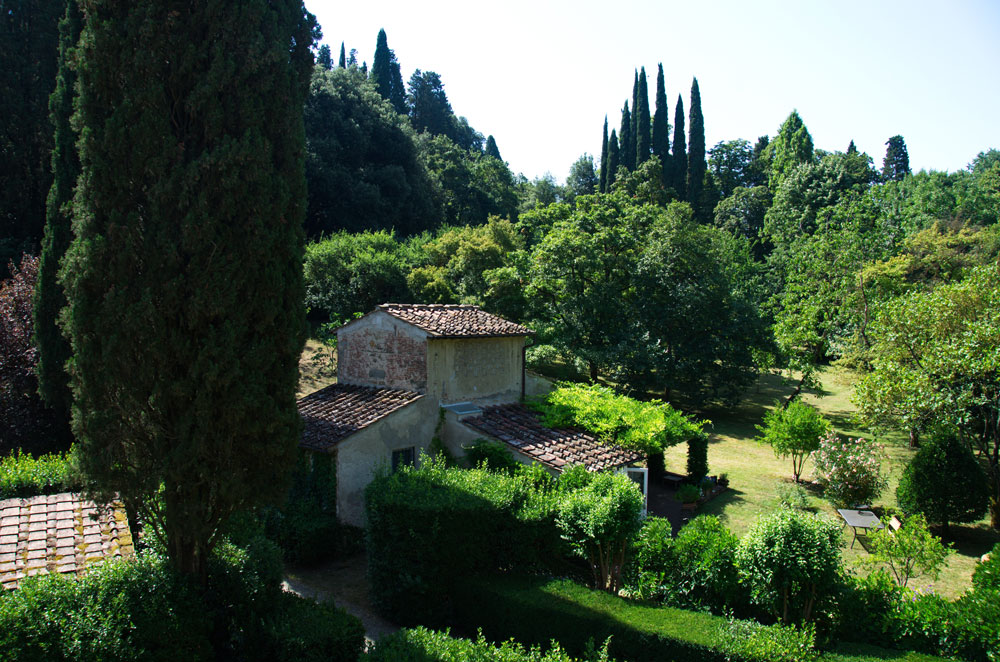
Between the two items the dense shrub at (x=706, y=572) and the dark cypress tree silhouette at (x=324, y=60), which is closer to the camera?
the dense shrub at (x=706, y=572)

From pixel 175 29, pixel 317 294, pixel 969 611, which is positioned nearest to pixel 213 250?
pixel 175 29

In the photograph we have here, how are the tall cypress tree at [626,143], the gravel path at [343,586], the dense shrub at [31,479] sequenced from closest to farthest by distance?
the gravel path at [343,586] < the dense shrub at [31,479] < the tall cypress tree at [626,143]

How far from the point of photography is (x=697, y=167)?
198ft

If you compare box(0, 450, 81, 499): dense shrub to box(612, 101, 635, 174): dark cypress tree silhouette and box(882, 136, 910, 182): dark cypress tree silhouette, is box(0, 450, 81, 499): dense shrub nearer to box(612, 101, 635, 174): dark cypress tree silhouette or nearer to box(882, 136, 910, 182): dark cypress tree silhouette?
box(612, 101, 635, 174): dark cypress tree silhouette

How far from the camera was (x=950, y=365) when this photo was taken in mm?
15703

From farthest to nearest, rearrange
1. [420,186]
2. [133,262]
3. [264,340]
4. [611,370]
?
[420,186] < [611,370] < [264,340] < [133,262]

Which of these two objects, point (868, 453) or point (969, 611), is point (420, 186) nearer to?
point (868, 453)

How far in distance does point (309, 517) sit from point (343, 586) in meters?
1.83

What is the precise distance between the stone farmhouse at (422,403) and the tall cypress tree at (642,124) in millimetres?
49587

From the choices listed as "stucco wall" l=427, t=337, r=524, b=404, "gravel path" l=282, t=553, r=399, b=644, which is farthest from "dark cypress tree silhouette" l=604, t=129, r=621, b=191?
"gravel path" l=282, t=553, r=399, b=644

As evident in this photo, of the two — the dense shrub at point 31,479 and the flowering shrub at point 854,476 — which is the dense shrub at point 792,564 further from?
the dense shrub at point 31,479

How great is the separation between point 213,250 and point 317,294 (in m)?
23.8

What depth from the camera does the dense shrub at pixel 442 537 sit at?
10.0 m

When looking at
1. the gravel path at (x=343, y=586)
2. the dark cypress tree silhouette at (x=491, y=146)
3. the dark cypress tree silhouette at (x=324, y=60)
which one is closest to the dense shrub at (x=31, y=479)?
the gravel path at (x=343, y=586)
